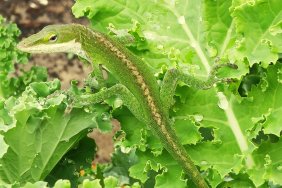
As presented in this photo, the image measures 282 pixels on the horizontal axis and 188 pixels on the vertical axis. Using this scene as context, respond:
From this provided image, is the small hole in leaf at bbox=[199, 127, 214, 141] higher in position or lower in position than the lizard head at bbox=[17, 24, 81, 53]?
lower

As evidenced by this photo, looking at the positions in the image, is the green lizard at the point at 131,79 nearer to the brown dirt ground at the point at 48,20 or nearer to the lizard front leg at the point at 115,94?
the lizard front leg at the point at 115,94

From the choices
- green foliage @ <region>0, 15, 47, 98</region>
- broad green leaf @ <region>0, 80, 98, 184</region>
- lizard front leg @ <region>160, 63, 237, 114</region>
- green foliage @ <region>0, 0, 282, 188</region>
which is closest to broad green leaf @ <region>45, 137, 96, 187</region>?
green foliage @ <region>0, 0, 282, 188</region>

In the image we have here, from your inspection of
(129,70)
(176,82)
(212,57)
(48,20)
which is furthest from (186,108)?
(48,20)

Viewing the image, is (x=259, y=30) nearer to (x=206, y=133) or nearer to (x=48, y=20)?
(x=206, y=133)

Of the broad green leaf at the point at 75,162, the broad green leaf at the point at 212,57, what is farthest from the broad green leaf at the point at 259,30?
the broad green leaf at the point at 75,162

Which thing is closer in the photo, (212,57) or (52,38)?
(52,38)

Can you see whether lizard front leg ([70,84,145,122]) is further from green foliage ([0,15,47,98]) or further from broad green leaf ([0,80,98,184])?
green foliage ([0,15,47,98])
